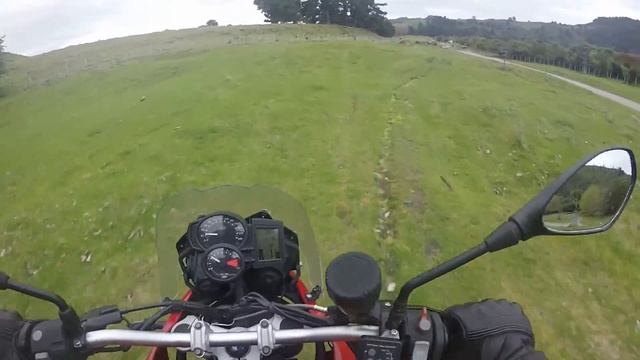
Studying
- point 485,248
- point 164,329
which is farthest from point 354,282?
point 164,329

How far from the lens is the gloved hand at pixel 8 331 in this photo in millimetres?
1631

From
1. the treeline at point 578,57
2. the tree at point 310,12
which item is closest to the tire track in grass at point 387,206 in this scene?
the treeline at point 578,57

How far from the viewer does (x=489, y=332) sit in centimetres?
153

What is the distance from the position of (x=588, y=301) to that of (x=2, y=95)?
1122 inches

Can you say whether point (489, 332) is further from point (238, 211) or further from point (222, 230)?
point (238, 211)

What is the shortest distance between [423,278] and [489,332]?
31 centimetres

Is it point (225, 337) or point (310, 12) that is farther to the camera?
point (310, 12)

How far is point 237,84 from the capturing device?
20656 millimetres

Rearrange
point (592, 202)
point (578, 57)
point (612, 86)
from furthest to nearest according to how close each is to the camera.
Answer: point (578, 57)
point (612, 86)
point (592, 202)

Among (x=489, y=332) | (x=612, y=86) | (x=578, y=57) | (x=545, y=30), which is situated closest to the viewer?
(x=489, y=332)

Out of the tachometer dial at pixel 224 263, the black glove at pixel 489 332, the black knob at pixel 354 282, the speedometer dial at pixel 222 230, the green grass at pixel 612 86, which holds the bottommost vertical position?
the green grass at pixel 612 86

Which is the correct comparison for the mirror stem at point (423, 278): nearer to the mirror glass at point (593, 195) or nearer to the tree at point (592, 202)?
the mirror glass at point (593, 195)

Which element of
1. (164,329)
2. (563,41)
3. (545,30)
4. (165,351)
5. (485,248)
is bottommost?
(165,351)

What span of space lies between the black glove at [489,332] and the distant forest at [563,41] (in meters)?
32.3
